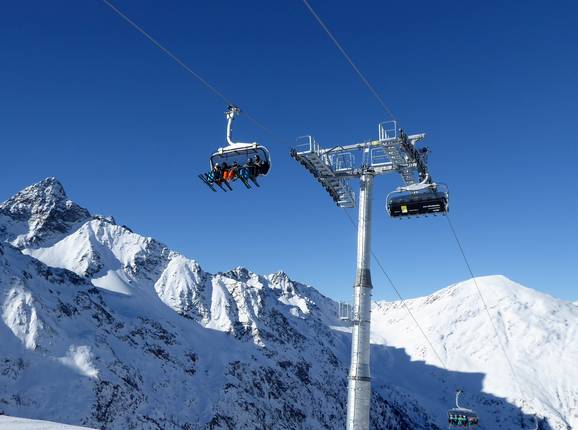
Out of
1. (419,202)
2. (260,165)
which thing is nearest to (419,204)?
(419,202)

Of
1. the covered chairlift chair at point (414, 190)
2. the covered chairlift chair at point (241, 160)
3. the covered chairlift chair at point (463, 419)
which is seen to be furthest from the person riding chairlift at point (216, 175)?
the covered chairlift chair at point (463, 419)

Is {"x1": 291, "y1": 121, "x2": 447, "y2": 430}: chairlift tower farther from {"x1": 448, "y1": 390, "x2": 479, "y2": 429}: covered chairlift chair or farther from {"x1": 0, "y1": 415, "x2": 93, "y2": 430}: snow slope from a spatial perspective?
{"x1": 448, "y1": 390, "x2": 479, "y2": 429}: covered chairlift chair

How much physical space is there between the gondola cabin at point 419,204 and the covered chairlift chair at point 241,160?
5.70 m

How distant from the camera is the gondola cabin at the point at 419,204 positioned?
2145cm

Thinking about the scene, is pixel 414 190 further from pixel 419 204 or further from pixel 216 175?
pixel 216 175

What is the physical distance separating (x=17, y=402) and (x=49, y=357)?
19785 mm

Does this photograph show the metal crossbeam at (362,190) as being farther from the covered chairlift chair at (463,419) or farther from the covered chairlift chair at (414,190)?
the covered chairlift chair at (463,419)

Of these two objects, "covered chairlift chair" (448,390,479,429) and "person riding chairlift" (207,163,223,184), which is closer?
"person riding chairlift" (207,163,223,184)

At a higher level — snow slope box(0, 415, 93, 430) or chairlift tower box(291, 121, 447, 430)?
chairlift tower box(291, 121, 447, 430)

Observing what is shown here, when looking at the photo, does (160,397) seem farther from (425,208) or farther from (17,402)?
(425,208)

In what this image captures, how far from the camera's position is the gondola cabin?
21453 millimetres

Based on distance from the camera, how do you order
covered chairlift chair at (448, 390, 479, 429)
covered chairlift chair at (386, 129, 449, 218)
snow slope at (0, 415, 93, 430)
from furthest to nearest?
covered chairlift chair at (448, 390, 479, 429), covered chairlift chair at (386, 129, 449, 218), snow slope at (0, 415, 93, 430)

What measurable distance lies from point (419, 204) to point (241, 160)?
24.6ft

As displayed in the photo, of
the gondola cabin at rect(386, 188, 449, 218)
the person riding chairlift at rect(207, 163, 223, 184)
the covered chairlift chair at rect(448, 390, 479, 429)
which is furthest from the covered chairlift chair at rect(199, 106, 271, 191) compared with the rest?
the covered chairlift chair at rect(448, 390, 479, 429)
